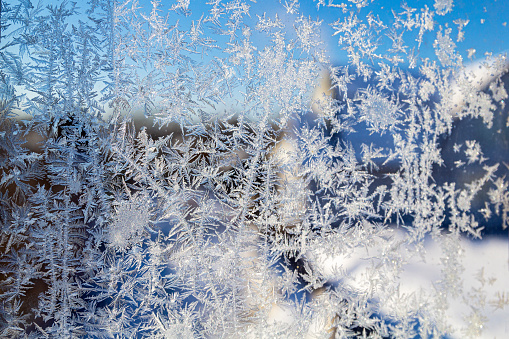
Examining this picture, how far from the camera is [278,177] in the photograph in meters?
0.53

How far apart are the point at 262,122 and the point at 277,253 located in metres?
0.19

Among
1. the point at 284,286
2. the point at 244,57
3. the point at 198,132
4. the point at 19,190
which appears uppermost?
the point at 244,57

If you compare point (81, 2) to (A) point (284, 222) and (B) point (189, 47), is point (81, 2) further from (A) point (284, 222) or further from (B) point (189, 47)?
(A) point (284, 222)

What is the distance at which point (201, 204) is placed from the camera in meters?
0.53

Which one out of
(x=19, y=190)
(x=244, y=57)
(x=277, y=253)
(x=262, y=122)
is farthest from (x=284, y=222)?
(x=19, y=190)

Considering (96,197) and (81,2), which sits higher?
(81,2)

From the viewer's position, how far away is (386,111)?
1.74ft

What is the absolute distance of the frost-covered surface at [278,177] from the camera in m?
0.53

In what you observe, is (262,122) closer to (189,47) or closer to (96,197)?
(189,47)

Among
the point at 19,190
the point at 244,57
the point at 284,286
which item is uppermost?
the point at 244,57

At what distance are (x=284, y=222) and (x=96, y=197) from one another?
0.92 ft

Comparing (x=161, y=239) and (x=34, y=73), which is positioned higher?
(x=34, y=73)

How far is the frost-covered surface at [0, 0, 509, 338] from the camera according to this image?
20.7 inches

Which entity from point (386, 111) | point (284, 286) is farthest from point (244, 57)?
point (284, 286)
